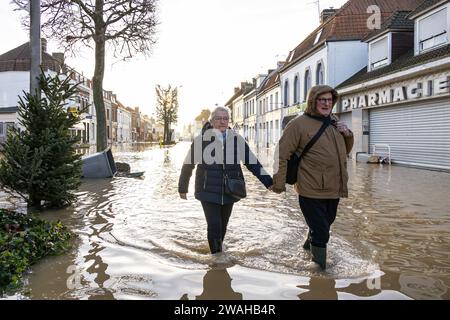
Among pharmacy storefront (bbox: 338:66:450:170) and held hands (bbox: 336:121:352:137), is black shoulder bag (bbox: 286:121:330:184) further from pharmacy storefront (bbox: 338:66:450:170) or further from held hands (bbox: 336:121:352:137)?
pharmacy storefront (bbox: 338:66:450:170)

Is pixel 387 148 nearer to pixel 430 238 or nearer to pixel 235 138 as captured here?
pixel 430 238

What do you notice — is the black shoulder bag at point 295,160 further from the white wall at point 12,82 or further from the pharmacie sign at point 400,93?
Answer: the white wall at point 12,82

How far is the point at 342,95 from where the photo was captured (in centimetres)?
2438

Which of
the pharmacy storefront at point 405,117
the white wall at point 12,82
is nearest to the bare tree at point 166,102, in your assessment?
the white wall at point 12,82

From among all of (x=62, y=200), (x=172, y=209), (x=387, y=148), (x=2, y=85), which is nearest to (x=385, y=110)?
(x=387, y=148)

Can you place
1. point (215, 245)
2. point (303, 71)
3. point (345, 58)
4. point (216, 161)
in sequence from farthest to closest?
point (303, 71), point (345, 58), point (215, 245), point (216, 161)

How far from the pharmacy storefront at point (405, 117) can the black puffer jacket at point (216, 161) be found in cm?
1282

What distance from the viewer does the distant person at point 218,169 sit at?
4.81m

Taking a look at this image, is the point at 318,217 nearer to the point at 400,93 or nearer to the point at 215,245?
the point at 215,245

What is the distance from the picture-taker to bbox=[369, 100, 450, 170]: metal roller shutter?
52.7 feet

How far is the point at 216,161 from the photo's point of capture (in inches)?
190

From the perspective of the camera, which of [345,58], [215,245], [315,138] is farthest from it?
[345,58]

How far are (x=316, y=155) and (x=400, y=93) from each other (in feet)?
51.0

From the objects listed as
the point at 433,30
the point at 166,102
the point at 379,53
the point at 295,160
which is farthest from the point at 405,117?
the point at 166,102
